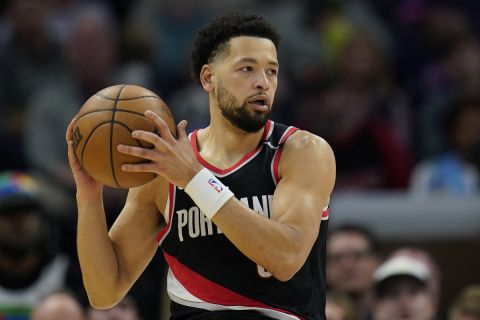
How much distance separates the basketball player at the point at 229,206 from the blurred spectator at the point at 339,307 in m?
2.83

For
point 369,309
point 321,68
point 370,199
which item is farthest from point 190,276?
point 321,68

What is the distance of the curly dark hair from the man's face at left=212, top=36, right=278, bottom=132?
0.05 m

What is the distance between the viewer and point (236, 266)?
5.82 metres

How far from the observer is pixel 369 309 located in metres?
9.93

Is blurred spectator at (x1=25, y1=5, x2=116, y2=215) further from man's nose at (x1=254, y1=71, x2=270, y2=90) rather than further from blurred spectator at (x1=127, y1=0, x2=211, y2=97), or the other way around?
man's nose at (x1=254, y1=71, x2=270, y2=90)

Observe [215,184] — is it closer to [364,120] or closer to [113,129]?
[113,129]

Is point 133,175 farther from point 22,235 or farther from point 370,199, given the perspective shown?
point 370,199

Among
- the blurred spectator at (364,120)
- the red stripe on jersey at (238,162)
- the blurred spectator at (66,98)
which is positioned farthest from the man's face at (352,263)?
the red stripe on jersey at (238,162)

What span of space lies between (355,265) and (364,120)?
279 cm

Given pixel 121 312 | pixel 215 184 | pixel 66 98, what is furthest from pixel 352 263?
pixel 215 184

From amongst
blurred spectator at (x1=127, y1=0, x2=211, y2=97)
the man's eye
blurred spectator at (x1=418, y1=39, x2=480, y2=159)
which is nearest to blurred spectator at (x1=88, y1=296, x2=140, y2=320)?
the man's eye

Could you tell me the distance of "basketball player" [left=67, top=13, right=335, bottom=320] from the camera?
5.55m

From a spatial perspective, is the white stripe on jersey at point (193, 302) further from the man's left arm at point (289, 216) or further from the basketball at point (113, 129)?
the basketball at point (113, 129)

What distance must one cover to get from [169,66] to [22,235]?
13.3 ft
